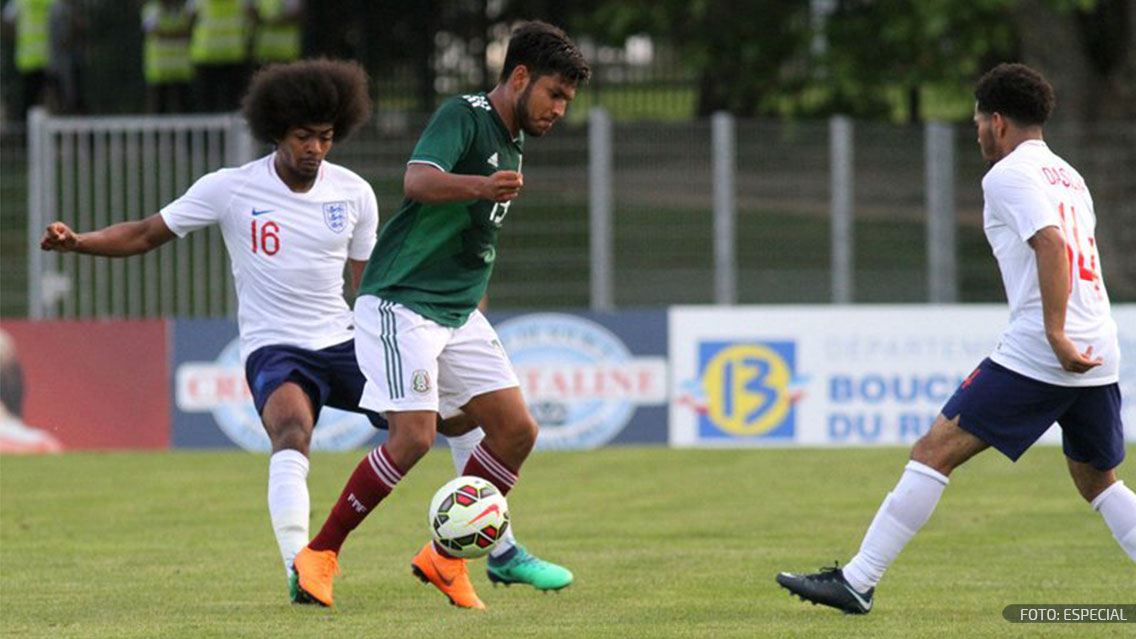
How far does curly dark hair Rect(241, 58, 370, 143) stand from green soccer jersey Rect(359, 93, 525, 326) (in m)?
0.79

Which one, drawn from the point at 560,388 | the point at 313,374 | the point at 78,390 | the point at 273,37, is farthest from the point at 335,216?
the point at 273,37

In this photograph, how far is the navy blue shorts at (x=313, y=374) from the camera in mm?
8758

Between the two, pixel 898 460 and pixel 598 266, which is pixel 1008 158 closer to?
pixel 898 460

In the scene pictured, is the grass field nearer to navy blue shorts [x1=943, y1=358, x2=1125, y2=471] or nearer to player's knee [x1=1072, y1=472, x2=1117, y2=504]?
player's knee [x1=1072, y1=472, x2=1117, y2=504]

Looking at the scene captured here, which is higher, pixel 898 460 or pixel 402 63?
pixel 402 63

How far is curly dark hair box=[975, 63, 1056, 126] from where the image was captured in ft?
25.8

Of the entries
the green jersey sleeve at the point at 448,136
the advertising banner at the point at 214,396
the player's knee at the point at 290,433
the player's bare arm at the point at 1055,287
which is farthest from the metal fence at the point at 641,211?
the player's bare arm at the point at 1055,287

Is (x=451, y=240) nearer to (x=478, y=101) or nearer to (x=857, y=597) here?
(x=478, y=101)

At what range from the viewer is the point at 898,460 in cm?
1542

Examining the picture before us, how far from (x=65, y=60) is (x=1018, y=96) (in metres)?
17.9

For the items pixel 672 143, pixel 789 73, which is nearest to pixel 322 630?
pixel 672 143

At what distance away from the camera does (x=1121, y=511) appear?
800 cm

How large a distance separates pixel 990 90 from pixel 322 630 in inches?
123

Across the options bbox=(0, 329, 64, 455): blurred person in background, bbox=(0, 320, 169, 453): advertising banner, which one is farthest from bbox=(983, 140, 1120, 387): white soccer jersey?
bbox=(0, 329, 64, 455): blurred person in background
